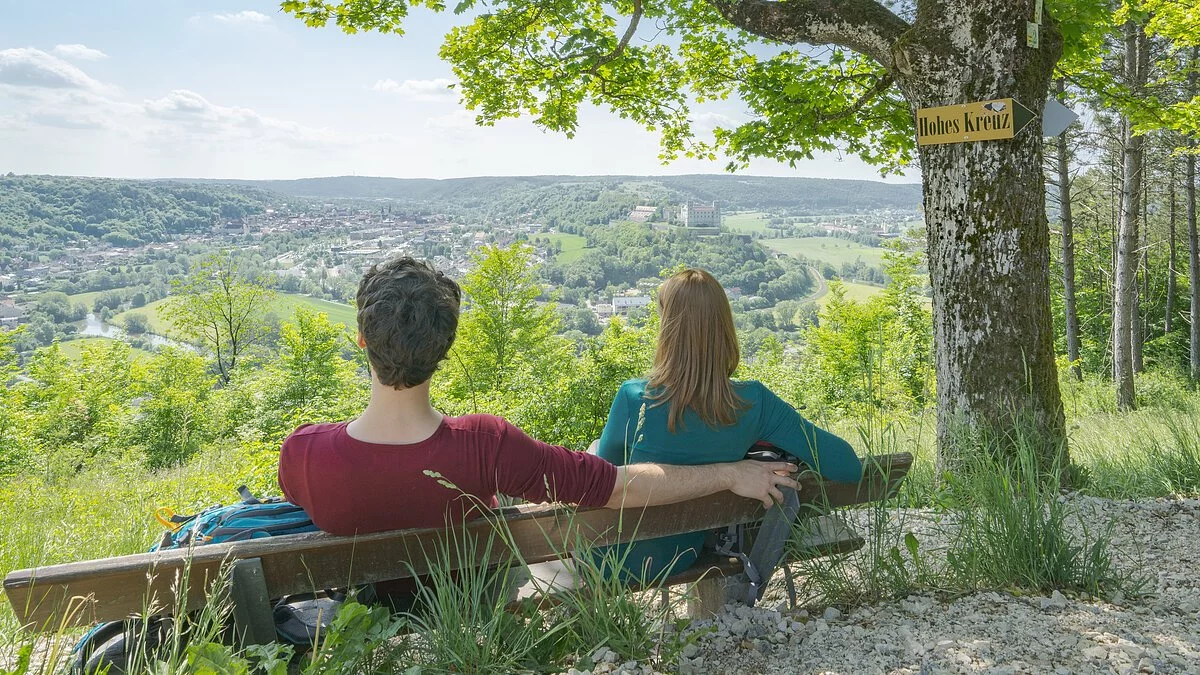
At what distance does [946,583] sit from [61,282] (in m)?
124

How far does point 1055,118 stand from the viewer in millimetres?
4129

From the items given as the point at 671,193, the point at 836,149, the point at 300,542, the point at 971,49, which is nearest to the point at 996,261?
the point at 971,49

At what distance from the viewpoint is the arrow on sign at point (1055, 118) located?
13.5 feet

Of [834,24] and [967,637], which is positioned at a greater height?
[834,24]

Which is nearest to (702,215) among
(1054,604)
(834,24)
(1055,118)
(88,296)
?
(88,296)

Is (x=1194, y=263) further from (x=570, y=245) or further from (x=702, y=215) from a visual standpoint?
(x=570, y=245)

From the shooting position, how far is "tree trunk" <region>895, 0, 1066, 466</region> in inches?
156

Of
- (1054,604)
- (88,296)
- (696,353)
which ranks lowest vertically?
(88,296)

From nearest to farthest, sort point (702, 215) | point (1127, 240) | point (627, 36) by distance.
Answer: point (627, 36), point (1127, 240), point (702, 215)

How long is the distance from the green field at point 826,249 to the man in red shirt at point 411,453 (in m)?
88.8

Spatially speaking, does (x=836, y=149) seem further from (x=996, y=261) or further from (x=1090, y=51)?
(x=996, y=261)

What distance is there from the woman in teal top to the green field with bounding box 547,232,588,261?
8967 cm

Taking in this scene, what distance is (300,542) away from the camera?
6.79ft

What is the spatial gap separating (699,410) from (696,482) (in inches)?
12.8
